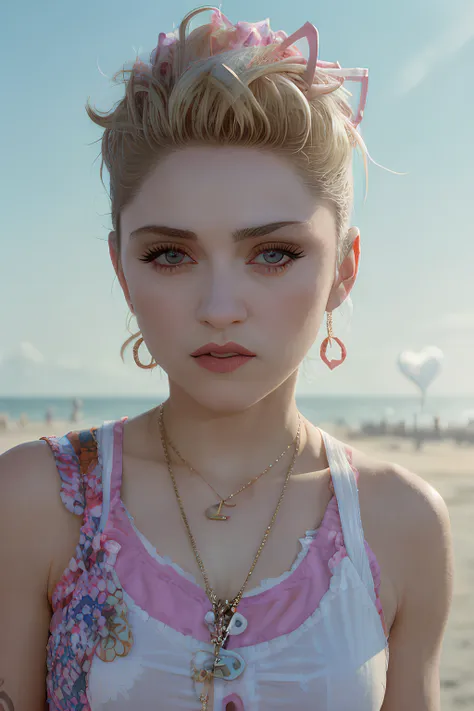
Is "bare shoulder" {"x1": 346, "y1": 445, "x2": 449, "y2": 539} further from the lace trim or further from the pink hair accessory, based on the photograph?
the pink hair accessory

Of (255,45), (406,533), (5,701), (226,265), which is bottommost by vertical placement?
(5,701)

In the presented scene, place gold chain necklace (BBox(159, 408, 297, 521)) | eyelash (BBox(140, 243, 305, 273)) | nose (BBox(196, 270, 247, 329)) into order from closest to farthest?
1. nose (BBox(196, 270, 247, 329))
2. eyelash (BBox(140, 243, 305, 273))
3. gold chain necklace (BBox(159, 408, 297, 521))

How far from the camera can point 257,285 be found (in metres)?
1.77

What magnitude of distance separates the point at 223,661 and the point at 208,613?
0.12 m

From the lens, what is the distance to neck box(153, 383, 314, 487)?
2107 millimetres

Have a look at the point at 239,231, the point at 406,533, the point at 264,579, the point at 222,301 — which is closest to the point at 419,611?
the point at 406,533

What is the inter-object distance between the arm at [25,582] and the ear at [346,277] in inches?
40.2

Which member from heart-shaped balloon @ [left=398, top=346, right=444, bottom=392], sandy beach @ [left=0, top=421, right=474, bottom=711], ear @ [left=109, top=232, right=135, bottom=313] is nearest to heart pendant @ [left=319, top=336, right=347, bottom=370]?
ear @ [left=109, top=232, right=135, bottom=313]

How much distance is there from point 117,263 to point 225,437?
2.17ft

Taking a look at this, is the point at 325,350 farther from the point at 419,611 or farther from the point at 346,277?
the point at 419,611

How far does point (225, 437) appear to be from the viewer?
6.95 ft

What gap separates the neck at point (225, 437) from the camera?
6.91 ft

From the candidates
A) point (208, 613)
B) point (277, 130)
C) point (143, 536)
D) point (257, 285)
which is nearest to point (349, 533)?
point (208, 613)

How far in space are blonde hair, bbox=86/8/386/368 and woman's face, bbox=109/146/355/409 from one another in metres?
0.05
